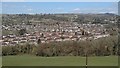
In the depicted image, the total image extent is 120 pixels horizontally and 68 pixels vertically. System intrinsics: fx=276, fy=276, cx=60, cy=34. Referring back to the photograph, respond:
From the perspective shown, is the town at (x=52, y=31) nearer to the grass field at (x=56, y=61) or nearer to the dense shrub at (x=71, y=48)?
the dense shrub at (x=71, y=48)

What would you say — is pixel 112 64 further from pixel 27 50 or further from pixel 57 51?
pixel 27 50

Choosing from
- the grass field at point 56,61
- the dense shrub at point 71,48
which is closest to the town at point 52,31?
the dense shrub at point 71,48

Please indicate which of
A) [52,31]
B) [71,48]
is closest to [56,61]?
[71,48]

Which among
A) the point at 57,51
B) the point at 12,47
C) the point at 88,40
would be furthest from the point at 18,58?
the point at 88,40

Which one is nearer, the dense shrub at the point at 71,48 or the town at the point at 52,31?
the dense shrub at the point at 71,48

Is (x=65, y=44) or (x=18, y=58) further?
(x=65, y=44)

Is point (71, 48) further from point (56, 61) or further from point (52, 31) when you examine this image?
point (52, 31)

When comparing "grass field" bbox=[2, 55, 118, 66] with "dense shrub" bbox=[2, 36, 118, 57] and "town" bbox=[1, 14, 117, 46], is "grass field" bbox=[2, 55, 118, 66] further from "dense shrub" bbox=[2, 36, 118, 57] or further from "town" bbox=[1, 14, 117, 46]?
"town" bbox=[1, 14, 117, 46]

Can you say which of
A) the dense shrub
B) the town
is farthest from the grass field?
the town

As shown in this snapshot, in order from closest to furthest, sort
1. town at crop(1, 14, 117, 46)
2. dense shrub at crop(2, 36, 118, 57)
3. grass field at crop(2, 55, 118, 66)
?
grass field at crop(2, 55, 118, 66), dense shrub at crop(2, 36, 118, 57), town at crop(1, 14, 117, 46)
